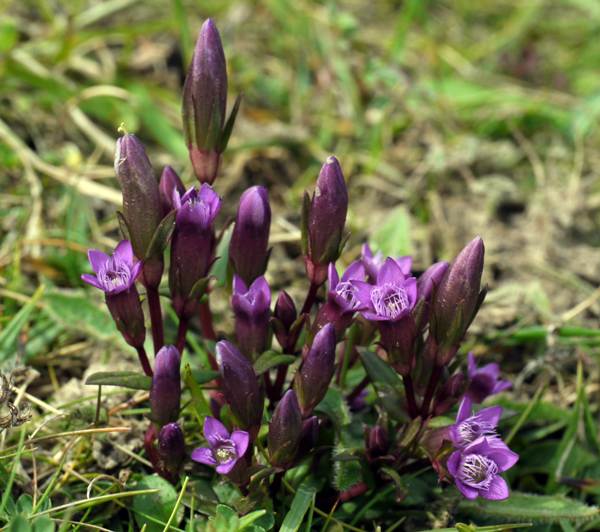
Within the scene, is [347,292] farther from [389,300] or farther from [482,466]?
[482,466]

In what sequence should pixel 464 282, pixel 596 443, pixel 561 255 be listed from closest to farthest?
pixel 464 282 < pixel 596 443 < pixel 561 255

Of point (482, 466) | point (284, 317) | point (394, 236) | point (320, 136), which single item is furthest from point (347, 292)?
point (320, 136)

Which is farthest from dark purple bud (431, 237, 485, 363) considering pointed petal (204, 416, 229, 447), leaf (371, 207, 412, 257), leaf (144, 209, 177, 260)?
leaf (371, 207, 412, 257)

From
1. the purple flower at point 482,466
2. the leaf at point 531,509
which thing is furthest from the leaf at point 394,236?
the purple flower at point 482,466

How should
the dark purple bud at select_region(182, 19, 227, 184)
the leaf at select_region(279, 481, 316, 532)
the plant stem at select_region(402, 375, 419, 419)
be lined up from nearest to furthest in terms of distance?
the leaf at select_region(279, 481, 316, 532), the plant stem at select_region(402, 375, 419, 419), the dark purple bud at select_region(182, 19, 227, 184)

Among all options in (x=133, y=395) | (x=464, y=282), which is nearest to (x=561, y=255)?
(x=464, y=282)

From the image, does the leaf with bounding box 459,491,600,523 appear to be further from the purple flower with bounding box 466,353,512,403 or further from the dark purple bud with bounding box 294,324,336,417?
the dark purple bud with bounding box 294,324,336,417

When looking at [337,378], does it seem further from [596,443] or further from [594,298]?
[594,298]
